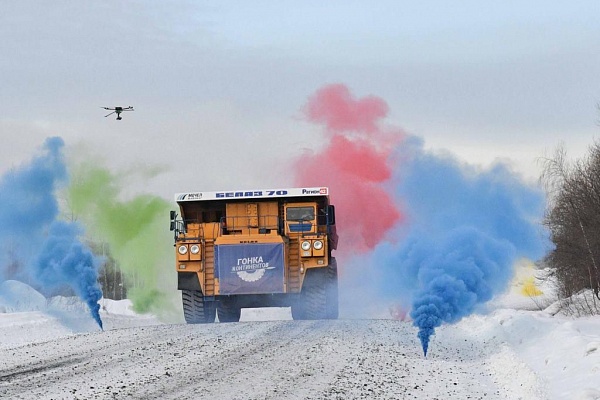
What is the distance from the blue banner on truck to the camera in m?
21.6

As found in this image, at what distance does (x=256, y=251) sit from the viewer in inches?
851

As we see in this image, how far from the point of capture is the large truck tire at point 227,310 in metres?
23.5

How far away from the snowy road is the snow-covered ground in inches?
0.7

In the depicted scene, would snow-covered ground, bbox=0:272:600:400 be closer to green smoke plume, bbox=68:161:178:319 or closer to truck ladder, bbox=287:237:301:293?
truck ladder, bbox=287:237:301:293

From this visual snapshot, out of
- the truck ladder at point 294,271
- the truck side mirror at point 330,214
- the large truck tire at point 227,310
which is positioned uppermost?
the truck side mirror at point 330,214

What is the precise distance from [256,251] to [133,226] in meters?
10.6

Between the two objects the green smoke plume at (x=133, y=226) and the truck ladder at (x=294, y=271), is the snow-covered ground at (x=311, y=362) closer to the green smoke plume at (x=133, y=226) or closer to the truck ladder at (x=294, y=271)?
the truck ladder at (x=294, y=271)

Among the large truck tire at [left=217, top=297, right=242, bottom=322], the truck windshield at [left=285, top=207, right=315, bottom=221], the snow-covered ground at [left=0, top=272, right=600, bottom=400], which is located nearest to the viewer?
the snow-covered ground at [left=0, top=272, right=600, bottom=400]

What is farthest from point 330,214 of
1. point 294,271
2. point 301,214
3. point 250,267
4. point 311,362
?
point 311,362

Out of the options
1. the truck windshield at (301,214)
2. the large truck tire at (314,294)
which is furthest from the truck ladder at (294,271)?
the truck windshield at (301,214)

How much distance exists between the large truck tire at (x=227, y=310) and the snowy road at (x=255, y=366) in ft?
14.5

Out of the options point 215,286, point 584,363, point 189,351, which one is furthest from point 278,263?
point 584,363

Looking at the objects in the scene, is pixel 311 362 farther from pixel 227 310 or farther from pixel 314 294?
pixel 227 310

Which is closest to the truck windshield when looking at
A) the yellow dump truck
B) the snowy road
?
the yellow dump truck
